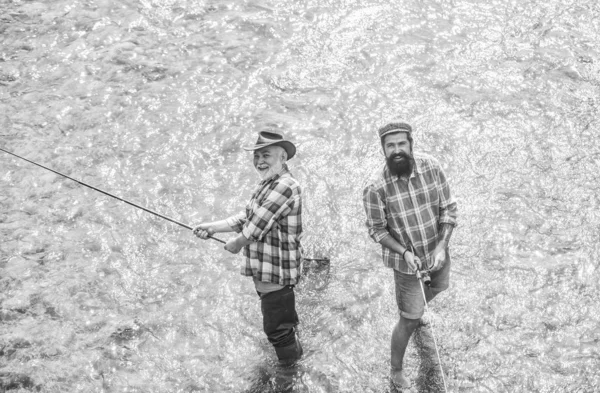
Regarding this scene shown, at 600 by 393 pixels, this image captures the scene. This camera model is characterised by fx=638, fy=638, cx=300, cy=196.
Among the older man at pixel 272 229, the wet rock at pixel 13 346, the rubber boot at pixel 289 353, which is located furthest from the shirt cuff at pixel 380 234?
the wet rock at pixel 13 346

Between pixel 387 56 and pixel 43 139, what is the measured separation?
170 inches

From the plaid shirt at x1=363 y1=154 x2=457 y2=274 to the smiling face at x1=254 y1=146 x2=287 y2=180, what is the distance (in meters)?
0.62

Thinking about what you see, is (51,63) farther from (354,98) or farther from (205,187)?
(354,98)

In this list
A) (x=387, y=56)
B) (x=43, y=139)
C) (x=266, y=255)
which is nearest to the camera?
(x=266, y=255)

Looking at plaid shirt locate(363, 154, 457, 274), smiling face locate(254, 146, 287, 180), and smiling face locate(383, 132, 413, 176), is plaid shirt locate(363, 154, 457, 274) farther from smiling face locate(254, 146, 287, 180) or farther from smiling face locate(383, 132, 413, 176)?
smiling face locate(254, 146, 287, 180)

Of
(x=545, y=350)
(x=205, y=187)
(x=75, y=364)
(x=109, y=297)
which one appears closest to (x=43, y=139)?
(x=205, y=187)

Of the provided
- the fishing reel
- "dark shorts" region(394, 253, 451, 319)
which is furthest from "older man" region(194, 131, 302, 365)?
the fishing reel

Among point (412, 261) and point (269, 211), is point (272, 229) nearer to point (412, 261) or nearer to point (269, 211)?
point (269, 211)

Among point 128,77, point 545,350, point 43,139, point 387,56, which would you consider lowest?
point 545,350

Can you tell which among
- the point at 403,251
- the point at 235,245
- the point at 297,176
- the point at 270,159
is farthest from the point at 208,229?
the point at 297,176

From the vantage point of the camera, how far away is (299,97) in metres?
7.75

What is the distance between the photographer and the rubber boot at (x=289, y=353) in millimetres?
4777

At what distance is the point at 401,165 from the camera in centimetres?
405

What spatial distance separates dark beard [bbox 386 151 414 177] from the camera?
404 cm
